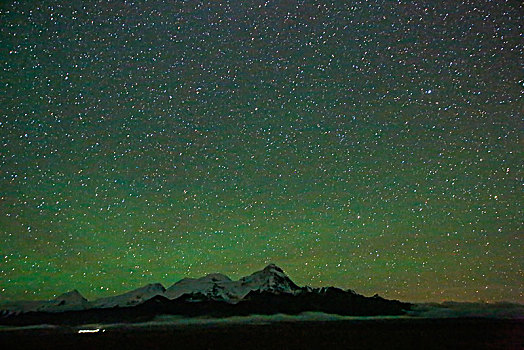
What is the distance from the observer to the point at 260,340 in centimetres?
676

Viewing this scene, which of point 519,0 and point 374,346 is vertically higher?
point 519,0

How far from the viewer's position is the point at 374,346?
35.2 feet

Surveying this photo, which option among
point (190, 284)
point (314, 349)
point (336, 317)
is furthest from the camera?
point (314, 349)

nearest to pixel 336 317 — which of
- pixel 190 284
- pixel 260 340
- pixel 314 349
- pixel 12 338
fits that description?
pixel 314 349

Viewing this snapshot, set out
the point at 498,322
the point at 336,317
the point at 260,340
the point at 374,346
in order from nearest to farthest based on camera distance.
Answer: the point at 498,322, the point at 260,340, the point at 336,317, the point at 374,346

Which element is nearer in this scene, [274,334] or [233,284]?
[233,284]

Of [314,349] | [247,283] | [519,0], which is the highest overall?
[519,0]

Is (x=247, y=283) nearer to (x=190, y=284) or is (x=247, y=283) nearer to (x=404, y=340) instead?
(x=190, y=284)

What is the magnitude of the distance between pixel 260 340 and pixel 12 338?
270 centimetres

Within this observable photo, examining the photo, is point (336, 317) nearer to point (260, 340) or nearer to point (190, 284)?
point (260, 340)

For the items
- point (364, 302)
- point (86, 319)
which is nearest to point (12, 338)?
point (86, 319)

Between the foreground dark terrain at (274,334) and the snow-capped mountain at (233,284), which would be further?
the foreground dark terrain at (274,334)

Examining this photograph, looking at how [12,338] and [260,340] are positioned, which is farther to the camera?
[260,340]

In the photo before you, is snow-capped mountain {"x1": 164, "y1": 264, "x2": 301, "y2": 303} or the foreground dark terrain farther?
the foreground dark terrain
